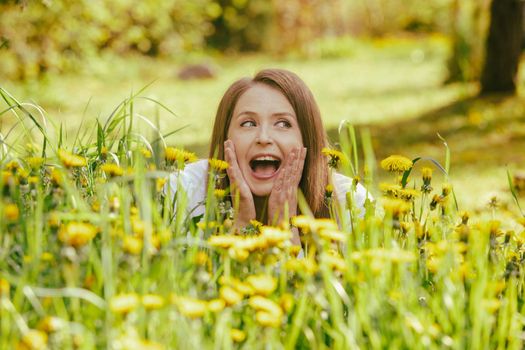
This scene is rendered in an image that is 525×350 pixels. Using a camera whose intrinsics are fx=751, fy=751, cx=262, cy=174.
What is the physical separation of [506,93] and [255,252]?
8178 millimetres

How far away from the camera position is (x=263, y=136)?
262 centimetres

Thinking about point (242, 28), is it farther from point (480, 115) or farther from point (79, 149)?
point (79, 149)

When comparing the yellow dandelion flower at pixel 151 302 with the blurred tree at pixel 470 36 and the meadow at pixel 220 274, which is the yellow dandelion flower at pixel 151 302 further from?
the blurred tree at pixel 470 36

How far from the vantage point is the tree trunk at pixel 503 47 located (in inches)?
341

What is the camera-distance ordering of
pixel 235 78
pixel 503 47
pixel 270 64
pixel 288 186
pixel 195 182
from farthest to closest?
1. pixel 270 64
2. pixel 235 78
3. pixel 503 47
4. pixel 195 182
5. pixel 288 186

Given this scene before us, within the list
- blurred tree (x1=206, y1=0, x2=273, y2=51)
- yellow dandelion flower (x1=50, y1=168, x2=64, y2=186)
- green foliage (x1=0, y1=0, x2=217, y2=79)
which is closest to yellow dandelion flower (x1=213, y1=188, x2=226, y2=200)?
yellow dandelion flower (x1=50, y1=168, x2=64, y2=186)

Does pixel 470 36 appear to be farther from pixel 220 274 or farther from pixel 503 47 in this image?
pixel 220 274

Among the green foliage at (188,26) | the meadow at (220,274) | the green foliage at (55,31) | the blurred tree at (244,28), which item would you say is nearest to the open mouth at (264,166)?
the meadow at (220,274)

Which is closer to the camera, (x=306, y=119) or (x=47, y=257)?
(x=47, y=257)

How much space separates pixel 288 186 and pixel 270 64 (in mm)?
13826

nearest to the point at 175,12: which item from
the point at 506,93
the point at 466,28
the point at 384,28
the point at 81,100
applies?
the point at 81,100

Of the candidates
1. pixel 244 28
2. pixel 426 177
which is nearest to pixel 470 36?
pixel 426 177

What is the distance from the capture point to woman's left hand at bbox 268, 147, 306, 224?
254 centimetres

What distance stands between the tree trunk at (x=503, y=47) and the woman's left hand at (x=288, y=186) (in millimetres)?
6816
